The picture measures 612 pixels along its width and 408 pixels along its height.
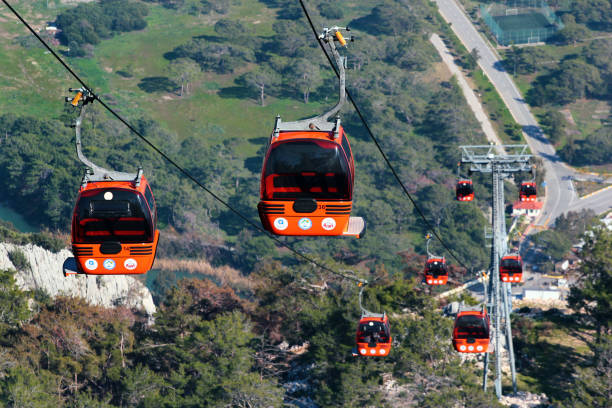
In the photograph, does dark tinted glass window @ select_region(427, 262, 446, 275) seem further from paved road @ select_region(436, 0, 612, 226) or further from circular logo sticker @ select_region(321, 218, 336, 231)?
paved road @ select_region(436, 0, 612, 226)

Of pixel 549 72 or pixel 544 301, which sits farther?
pixel 549 72

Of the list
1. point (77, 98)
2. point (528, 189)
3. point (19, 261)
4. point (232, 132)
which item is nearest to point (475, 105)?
point (232, 132)

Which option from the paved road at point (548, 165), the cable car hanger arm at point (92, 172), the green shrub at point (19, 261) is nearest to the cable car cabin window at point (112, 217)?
the cable car hanger arm at point (92, 172)

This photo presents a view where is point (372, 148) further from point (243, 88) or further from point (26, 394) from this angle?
point (26, 394)

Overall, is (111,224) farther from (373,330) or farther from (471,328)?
(471,328)

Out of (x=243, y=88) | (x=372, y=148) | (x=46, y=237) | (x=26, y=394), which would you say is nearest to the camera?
(x=26, y=394)

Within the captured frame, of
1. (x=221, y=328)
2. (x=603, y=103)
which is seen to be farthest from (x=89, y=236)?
(x=603, y=103)

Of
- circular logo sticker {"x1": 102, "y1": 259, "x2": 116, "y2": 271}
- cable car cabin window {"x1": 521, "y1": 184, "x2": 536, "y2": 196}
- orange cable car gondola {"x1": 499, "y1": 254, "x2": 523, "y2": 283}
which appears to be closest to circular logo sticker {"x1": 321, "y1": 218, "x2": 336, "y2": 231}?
circular logo sticker {"x1": 102, "y1": 259, "x2": 116, "y2": 271}
